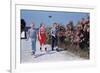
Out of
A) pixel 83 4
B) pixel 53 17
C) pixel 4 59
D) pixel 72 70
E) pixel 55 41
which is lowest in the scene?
pixel 72 70

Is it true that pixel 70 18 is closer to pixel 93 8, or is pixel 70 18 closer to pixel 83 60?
pixel 93 8

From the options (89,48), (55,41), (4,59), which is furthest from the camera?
(89,48)

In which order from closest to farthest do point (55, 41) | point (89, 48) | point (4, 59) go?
point (4, 59)
point (55, 41)
point (89, 48)

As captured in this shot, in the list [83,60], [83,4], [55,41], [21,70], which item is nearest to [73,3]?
[83,4]

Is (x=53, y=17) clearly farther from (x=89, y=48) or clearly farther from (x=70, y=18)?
(x=89, y=48)

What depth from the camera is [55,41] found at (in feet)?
5.18

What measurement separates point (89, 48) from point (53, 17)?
0.45 metres

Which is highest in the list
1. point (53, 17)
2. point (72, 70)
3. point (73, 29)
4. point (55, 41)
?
point (53, 17)

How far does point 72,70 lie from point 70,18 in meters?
0.46

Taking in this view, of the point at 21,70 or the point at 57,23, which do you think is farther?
the point at 57,23

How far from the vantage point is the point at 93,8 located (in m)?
1.70

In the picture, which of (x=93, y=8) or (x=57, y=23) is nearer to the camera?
(x=57, y=23)

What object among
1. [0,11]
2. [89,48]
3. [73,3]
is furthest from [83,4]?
[0,11]

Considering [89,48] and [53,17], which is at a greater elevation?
[53,17]
